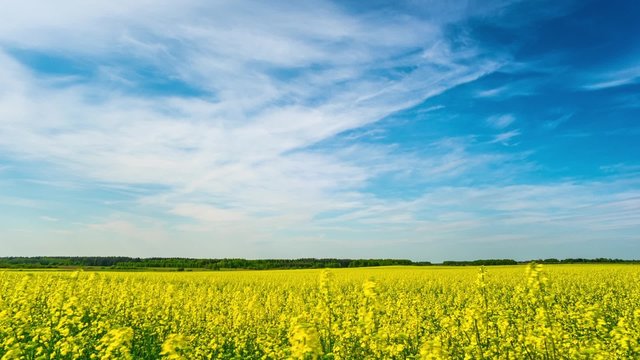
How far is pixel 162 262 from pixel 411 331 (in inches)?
3473

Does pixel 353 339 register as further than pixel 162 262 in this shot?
No

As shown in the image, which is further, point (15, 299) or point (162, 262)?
point (162, 262)

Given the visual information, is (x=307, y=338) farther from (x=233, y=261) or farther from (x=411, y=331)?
(x=233, y=261)

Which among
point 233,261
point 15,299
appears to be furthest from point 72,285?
point 233,261

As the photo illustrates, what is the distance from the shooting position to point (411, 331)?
11391 mm

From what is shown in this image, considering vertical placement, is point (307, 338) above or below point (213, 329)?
above

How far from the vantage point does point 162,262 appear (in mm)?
91562

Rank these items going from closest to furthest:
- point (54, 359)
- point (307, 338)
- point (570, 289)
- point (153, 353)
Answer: point (307, 338) → point (54, 359) → point (153, 353) → point (570, 289)

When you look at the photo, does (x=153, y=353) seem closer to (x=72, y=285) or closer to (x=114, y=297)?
(x=72, y=285)

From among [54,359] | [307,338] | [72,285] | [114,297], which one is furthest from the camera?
[114,297]

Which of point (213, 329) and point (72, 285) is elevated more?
point (72, 285)

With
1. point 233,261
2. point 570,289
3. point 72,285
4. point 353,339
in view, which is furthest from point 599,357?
point 233,261

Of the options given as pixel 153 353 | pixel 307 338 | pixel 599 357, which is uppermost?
pixel 307 338

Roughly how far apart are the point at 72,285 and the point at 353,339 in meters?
8.03
